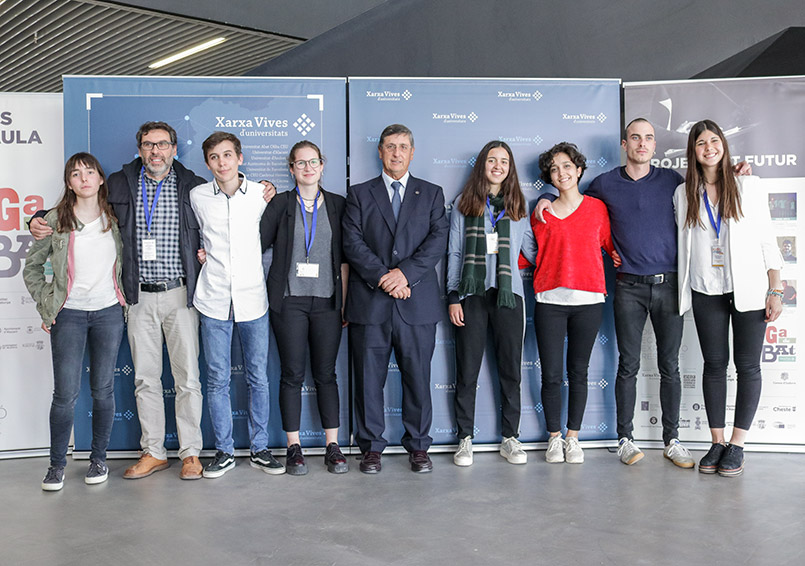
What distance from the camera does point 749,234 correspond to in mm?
3588

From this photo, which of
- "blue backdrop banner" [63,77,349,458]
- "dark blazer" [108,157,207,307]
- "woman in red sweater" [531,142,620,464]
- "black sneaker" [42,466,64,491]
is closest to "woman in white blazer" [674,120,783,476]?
"woman in red sweater" [531,142,620,464]

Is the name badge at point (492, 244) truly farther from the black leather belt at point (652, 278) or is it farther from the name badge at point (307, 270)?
the name badge at point (307, 270)

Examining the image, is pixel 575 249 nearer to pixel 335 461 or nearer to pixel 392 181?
pixel 392 181

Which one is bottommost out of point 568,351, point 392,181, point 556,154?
point 568,351

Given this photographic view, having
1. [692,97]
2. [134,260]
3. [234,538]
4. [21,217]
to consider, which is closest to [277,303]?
[134,260]

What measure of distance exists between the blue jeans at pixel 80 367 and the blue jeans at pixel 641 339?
9.30 ft

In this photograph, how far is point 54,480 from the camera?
3516 millimetres

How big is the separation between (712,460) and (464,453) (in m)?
1.36

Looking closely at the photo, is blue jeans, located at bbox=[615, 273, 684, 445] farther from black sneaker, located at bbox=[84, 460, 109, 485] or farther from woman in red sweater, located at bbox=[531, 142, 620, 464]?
black sneaker, located at bbox=[84, 460, 109, 485]

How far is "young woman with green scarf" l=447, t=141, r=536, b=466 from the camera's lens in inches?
150

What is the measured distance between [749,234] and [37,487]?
4.04 meters

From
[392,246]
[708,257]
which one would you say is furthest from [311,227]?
[708,257]

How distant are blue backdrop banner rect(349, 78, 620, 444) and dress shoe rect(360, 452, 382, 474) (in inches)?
14.1

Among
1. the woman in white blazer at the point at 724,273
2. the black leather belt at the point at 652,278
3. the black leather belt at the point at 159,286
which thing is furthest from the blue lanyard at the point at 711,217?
the black leather belt at the point at 159,286
